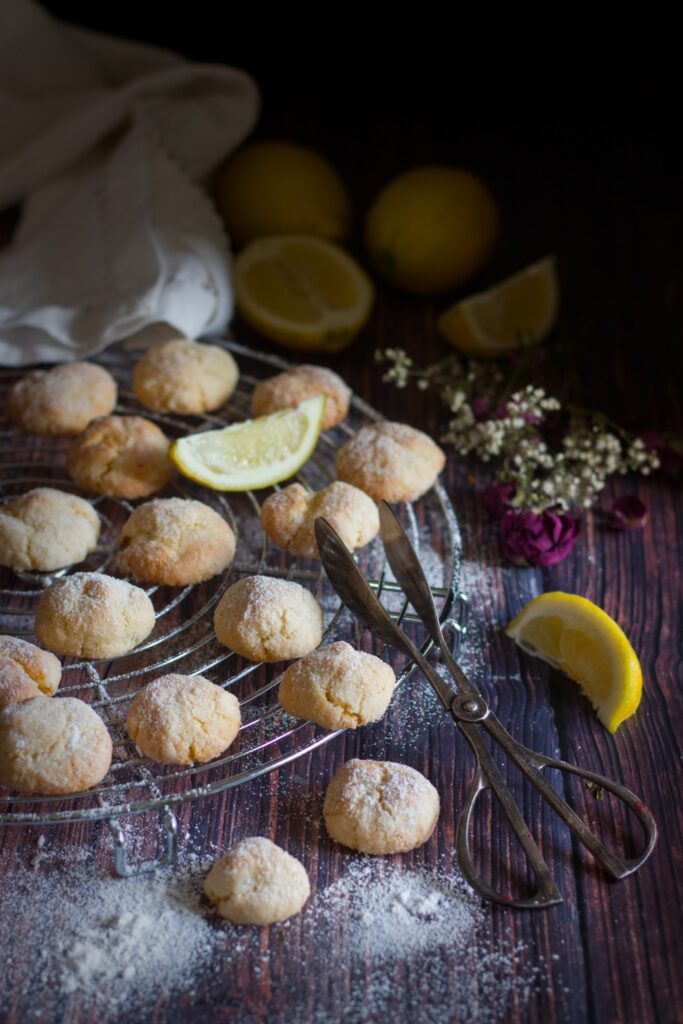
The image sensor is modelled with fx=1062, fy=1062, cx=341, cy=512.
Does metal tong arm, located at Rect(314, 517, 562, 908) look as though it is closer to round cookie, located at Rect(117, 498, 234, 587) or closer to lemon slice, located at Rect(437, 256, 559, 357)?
round cookie, located at Rect(117, 498, 234, 587)

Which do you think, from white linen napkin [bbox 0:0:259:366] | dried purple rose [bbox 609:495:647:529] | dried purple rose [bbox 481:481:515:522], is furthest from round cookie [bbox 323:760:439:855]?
white linen napkin [bbox 0:0:259:366]

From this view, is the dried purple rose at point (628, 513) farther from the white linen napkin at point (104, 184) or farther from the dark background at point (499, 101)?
the white linen napkin at point (104, 184)

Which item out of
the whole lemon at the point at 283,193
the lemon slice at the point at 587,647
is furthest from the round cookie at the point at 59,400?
the lemon slice at the point at 587,647

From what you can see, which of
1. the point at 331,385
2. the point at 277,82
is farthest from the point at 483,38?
the point at 331,385

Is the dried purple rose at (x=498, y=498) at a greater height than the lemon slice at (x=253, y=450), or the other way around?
the lemon slice at (x=253, y=450)

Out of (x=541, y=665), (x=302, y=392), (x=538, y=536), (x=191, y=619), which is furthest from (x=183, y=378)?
(x=541, y=665)

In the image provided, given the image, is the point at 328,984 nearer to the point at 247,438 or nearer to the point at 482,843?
the point at 482,843
